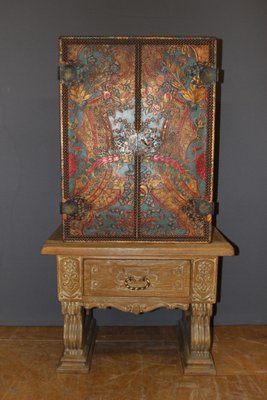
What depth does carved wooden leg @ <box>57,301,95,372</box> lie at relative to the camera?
2170mm

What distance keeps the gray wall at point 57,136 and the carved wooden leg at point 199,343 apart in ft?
1.93

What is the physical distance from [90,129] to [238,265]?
4.52 ft

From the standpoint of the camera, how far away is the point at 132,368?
2258 millimetres

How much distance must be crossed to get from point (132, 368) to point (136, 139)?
1.19m

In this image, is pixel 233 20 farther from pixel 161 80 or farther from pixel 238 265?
pixel 238 265

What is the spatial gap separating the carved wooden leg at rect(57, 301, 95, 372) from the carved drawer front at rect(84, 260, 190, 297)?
138mm

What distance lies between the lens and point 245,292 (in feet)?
9.21

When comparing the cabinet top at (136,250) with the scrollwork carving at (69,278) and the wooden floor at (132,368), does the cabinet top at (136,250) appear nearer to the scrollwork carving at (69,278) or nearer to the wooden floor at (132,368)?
the scrollwork carving at (69,278)

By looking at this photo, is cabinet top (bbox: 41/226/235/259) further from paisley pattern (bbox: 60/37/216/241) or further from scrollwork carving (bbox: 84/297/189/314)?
scrollwork carving (bbox: 84/297/189/314)

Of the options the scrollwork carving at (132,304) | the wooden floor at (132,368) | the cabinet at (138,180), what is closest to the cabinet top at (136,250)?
the cabinet at (138,180)

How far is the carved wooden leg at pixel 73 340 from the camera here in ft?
7.12

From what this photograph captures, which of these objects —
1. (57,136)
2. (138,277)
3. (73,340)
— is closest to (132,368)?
(73,340)

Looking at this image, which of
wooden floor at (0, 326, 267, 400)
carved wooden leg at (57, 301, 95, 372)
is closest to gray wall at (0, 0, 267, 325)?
wooden floor at (0, 326, 267, 400)

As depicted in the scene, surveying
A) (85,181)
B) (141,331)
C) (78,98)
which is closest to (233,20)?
(78,98)
